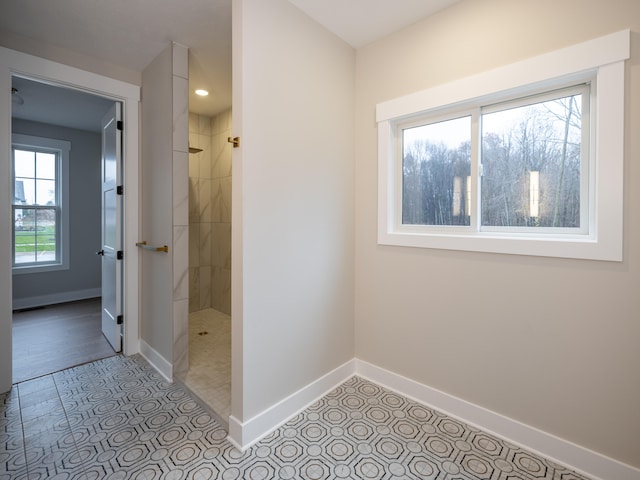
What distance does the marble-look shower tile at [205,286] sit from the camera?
4.20 metres

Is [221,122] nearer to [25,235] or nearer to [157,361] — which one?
[157,361]

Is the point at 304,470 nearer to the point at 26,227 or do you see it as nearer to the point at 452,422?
the point at 452,422

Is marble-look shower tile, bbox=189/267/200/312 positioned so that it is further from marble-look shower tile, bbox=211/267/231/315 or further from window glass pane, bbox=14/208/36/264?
window glass pane, bbox=14/208/36/264

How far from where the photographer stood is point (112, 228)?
9.47ft

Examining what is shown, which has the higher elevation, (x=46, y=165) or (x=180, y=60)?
(x=180, y=60)

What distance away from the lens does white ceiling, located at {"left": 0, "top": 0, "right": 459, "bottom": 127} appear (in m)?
1.90

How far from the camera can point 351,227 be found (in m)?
2.41

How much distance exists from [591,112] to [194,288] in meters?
4.20

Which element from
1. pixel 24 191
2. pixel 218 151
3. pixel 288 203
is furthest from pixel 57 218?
pixel 288 203

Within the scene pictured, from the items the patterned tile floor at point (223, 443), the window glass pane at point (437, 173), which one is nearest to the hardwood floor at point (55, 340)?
the patterned tile floor at point (223, 443)

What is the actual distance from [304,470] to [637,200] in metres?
1.99

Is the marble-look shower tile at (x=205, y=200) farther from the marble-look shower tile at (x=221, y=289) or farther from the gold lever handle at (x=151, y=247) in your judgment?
the gold lever handle at (x=151, y=247)

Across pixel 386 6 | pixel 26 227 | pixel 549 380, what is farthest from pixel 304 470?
pixel 26 227

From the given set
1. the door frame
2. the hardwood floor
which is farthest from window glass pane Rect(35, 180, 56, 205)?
the door frame
